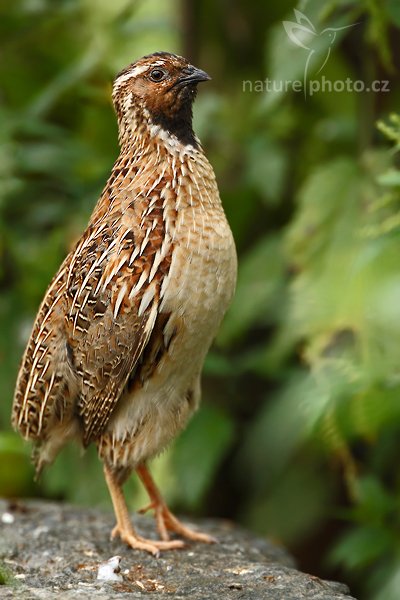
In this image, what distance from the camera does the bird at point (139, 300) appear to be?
4.56 m

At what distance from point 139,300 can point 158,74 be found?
3.70 ft

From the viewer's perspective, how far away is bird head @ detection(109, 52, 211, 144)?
483cm

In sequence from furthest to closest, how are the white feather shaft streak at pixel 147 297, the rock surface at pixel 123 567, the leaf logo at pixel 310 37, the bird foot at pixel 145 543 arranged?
1. the leaf logo at pixel 310 37
2. the bird foot at pixel 145 543
3. the white feather shaft streak at pixel 147 297
4. the rock surface at pixel 123 567

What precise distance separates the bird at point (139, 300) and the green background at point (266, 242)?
0.67m

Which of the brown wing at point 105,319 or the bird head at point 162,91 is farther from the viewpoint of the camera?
the bird head at point 162,91

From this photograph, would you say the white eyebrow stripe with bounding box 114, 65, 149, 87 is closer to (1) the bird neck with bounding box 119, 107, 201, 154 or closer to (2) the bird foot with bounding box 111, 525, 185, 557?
(1) the bird neck with bounding box 119, 107, 201, 154

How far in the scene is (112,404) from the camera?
4715mm

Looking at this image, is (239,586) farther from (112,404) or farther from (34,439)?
(34,439)

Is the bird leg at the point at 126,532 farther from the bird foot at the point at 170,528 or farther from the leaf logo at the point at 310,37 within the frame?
the leaf logo at the point at 310,37

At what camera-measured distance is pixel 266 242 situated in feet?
22.9

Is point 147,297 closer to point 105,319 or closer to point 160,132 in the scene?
point 105,319

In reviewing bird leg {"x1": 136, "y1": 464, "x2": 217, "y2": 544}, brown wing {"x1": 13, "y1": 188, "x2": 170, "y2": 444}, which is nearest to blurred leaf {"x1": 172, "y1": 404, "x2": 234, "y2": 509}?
bird leg {"x1": 136, "y1": 464, "x2": 217, "y2": 544}

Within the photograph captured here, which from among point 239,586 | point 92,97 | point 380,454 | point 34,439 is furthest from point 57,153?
point 239,586

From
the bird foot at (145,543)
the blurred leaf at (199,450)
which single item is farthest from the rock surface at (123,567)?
the blurred leaf at (199,450)
